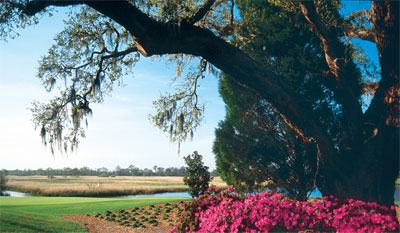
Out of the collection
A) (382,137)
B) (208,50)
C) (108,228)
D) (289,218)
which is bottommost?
(108,228)

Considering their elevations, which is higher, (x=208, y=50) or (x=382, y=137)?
(x=208, y=50)

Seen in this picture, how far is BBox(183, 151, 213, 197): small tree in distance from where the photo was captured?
2425 centimetres

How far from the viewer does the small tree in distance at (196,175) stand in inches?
955

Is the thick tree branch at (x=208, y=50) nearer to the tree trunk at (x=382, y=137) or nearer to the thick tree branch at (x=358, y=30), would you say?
the tree trunk at (x=382, y=137)

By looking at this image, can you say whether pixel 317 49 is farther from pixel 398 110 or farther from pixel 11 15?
pixel 11 15

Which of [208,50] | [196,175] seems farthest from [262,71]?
[196,175]

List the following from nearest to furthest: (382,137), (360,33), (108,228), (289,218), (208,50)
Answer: (289,218)
(208,50)
(382,137)
(360,33)
(108,228)

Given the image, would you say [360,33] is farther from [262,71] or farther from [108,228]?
[108,228]

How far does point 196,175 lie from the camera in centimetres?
2445

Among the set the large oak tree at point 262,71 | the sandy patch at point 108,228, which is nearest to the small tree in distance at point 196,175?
the sandy patch at point 108,228

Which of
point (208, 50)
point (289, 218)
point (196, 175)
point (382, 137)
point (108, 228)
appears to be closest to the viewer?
point (289, 218)

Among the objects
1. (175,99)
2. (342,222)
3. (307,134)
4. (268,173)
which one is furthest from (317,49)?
(342,222)

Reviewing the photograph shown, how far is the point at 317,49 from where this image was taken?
72.7 feet

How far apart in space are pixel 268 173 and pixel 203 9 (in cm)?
1192
